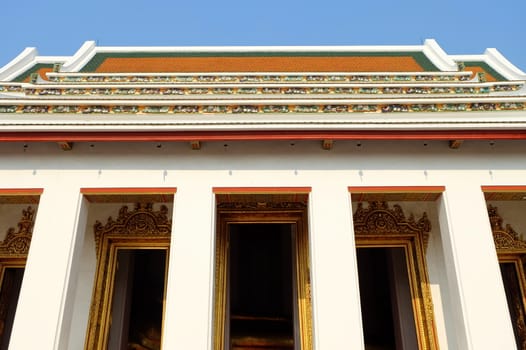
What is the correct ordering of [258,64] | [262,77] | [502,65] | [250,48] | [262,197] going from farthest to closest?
→ [250,48]
[258,64]
[502,65]
[262,77]
[262,197]

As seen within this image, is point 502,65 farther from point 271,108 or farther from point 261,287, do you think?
point 261,287

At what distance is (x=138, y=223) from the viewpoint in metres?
5.50

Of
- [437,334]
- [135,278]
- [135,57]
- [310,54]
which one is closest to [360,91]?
[437,334]

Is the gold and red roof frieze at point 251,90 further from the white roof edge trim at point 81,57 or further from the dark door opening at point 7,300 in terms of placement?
the dark door opening at point 7,300

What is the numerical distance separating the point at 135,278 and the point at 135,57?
441 cm

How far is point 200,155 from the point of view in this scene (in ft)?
15.4

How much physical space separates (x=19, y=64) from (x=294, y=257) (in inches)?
225

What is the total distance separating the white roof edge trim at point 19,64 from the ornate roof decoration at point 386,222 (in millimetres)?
5839

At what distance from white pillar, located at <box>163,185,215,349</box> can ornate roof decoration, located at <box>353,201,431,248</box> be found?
2035mm

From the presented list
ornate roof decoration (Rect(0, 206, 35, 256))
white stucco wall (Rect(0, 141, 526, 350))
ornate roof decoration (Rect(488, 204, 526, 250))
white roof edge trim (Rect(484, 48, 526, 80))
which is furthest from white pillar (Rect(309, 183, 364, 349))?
white roof edge trim (Rect(484, 48, 526, 80))

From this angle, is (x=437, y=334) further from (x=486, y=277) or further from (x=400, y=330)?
(x=486, y=277)

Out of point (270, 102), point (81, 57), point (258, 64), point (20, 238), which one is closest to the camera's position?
point (270, 102)

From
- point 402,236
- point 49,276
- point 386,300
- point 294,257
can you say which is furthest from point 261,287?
point 49,276

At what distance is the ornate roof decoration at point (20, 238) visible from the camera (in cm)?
545
